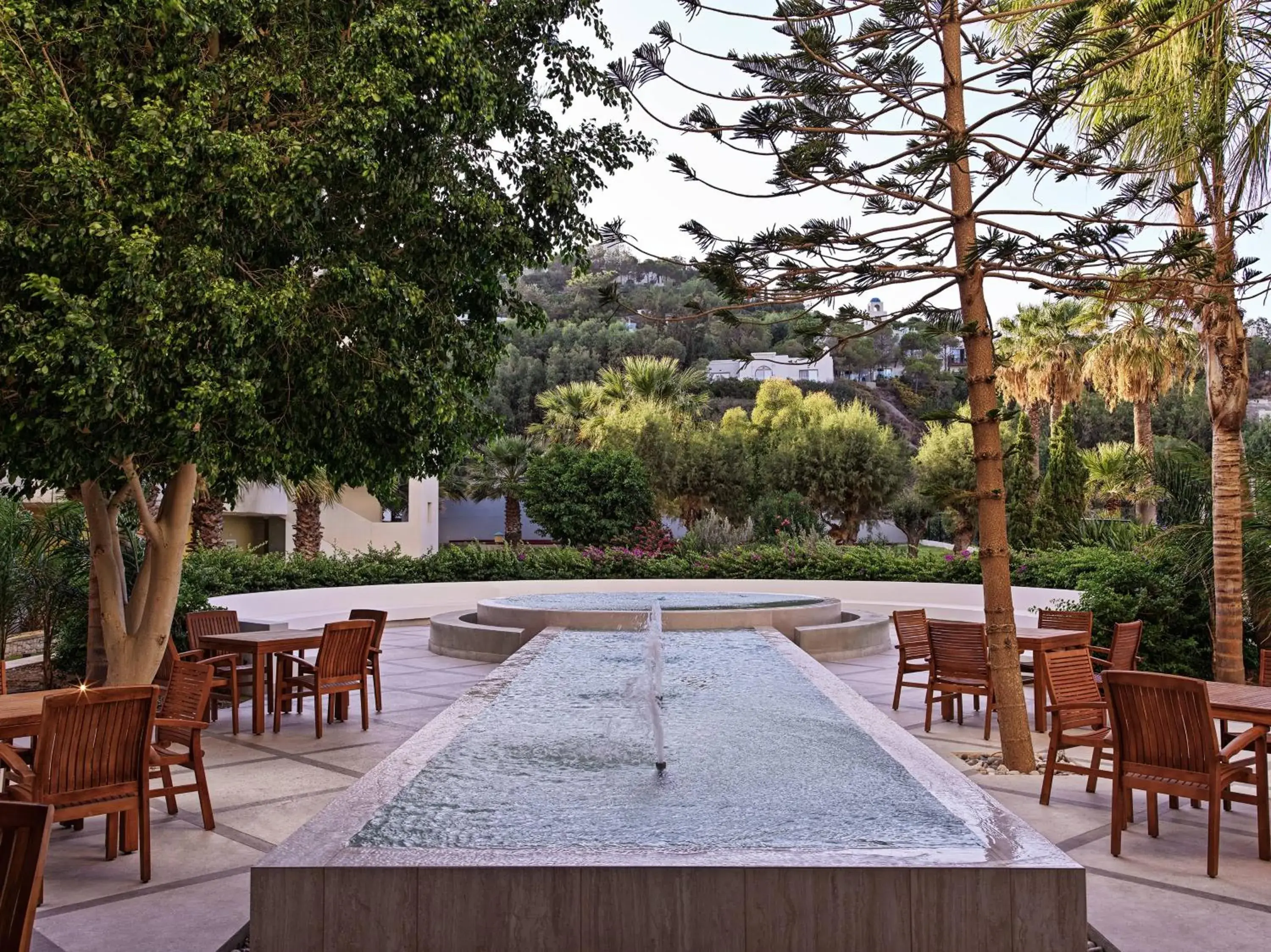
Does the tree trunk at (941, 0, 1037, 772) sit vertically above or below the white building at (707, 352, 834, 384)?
below

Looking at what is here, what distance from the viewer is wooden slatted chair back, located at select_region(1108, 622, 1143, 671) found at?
7.73 metres

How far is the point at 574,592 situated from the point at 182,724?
1197 cm

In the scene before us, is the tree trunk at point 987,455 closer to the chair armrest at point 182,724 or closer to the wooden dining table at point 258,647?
the chair armrest at point 182,724

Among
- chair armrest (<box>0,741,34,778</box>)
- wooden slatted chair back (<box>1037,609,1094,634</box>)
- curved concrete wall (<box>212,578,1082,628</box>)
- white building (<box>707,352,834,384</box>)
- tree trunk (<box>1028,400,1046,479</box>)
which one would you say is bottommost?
curved concrete wall (<box>212,578,1082,628</box>)

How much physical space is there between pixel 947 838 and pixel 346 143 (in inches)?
198

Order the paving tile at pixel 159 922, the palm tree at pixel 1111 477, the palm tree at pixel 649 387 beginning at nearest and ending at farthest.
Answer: the paving tile at pixel 159 922 < the palm tree at pixel 1111 477 < the palm tree at pixel 649 387

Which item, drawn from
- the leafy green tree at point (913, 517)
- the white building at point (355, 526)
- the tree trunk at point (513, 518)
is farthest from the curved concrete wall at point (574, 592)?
the leafy green tree at point (913, 517)

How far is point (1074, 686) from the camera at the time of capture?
6270mm

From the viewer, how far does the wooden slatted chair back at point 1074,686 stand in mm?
6129

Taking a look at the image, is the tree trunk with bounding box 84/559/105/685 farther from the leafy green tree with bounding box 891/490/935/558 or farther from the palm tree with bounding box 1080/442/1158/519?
the leafy green tree with bounding box 891/490/935/558

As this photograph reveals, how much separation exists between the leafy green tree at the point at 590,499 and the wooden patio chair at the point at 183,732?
17.7m

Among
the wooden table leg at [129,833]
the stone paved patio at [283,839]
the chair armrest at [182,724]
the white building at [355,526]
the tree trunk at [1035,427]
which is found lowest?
the stone paved patio at [283,839]

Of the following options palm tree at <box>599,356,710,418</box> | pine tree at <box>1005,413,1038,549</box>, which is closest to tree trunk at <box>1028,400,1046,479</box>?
pine tree at <box>1005,413,1038,549</box>

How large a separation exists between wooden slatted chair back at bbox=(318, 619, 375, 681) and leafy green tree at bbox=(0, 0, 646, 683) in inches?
45.4
